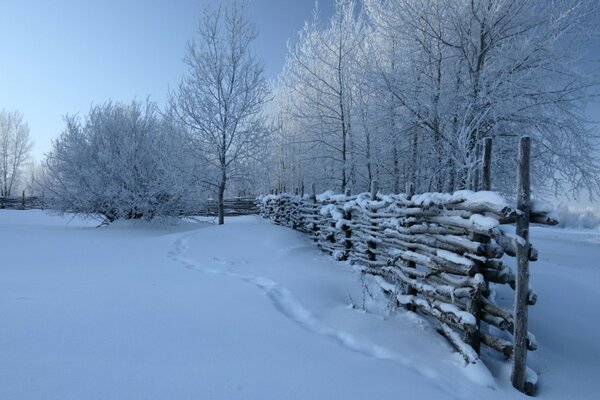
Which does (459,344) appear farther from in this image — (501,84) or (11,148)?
(11,148)

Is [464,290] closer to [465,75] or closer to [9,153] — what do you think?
[465,75]

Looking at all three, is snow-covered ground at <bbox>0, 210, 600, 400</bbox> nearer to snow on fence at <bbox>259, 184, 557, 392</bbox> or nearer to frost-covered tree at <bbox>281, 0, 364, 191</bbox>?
snow on fence at <bbox>259, 184, 557, 392</bbox>

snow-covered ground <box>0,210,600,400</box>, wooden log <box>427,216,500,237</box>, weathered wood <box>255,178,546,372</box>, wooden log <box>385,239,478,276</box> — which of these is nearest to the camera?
snow-covered ground <box>0,210,600,400</box>

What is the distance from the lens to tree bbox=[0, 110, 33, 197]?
3152 centimetres

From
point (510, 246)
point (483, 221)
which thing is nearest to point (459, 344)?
point (510, 246)

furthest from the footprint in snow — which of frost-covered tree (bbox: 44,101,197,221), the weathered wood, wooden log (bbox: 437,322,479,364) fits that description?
frost-covered tree (bbox: 44,101,197,221)

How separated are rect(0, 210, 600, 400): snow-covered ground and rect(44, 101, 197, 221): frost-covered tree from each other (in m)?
Result: 5.09

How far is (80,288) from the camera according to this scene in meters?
4.15

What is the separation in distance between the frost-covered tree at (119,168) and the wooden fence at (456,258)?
7548 millimetres

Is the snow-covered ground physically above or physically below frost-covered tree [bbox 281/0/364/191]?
below

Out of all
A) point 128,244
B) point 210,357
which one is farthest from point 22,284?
point 128,244

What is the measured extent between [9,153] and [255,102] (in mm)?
31309

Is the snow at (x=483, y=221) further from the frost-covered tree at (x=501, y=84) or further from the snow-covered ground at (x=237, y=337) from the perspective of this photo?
the frost-covered tree at (x=501, y=84)

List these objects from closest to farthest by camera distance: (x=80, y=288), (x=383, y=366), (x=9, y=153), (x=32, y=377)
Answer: (x=32, y=377), (x=383, y=366), (x=80, y=288), (x=9, y=153)
